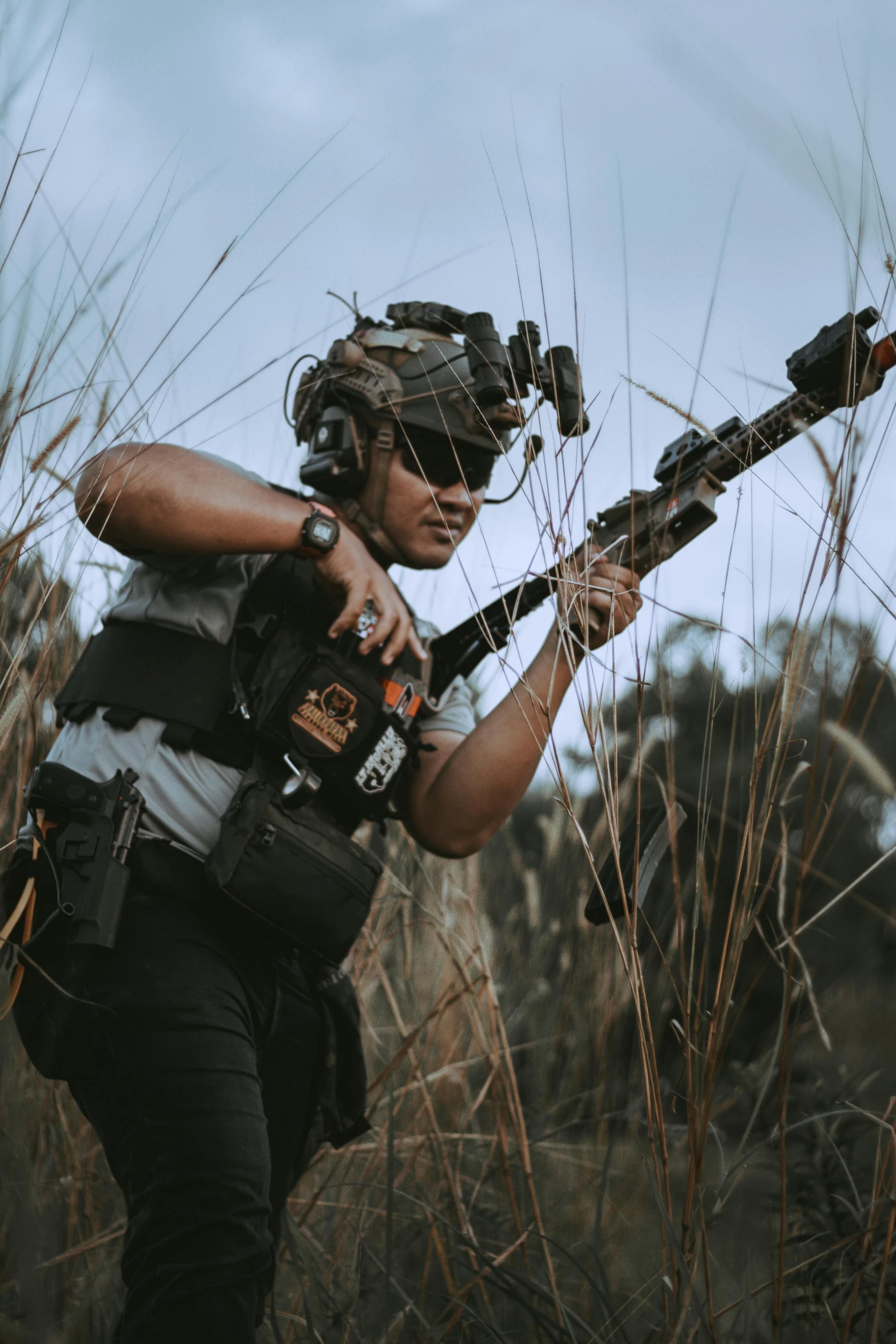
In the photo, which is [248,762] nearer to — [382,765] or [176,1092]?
[382,765]

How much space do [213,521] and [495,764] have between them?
0.64 meters

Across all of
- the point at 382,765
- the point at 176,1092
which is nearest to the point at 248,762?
the point at 382,765

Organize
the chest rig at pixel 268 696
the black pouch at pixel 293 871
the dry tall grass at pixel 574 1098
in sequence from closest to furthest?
the dry tall grass at pixel 574 1098, the black pouch at pixel 293 871, the chest rig at pixel 268 696

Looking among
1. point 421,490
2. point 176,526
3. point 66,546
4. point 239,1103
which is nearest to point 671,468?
point 421,490

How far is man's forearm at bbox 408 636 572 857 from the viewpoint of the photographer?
185 centimetres

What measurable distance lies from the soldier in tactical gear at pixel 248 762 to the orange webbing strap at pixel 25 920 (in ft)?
0.08

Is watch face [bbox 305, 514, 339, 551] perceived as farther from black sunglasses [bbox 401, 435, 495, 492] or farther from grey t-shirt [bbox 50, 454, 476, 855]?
black sunglasses [bbox 401, 435, 495, 492]

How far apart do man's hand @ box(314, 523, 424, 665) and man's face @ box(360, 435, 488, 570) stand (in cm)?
27

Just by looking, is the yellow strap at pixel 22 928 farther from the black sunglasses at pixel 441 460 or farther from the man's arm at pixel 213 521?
the black sunglasses at pixel 441 460

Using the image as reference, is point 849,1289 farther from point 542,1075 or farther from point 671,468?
point 542,1075

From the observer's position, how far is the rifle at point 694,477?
1.29 m

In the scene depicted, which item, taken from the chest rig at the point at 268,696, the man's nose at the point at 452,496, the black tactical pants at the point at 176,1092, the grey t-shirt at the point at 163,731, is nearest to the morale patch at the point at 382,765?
the chest rig at the point at 268,696

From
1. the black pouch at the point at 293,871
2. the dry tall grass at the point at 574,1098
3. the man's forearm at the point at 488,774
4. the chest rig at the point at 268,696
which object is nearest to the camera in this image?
the dry tall grass at the point at 574,1098

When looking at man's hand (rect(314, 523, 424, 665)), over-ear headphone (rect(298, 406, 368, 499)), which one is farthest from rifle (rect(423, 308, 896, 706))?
over-ear headphone (rect(298, 406, 368, 499))
